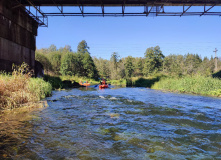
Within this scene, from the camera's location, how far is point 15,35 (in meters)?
16.2

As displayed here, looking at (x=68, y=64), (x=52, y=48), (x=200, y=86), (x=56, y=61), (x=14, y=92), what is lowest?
(x=200, y=86)

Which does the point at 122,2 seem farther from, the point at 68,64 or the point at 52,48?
the point at 52,48

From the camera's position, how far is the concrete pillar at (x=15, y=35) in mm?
14211

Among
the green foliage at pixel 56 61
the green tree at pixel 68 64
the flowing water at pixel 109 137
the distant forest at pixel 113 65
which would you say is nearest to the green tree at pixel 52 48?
the distant forest at pixel 113 65

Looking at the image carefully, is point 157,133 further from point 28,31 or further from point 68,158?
point 28,31

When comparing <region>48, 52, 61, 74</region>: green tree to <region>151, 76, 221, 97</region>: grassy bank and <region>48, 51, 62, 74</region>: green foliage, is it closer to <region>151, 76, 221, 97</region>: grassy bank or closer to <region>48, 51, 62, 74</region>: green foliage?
<region>48, 51, 62, 74</region>: green foliage

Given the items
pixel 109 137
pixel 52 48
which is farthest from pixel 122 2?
pixel 52 48

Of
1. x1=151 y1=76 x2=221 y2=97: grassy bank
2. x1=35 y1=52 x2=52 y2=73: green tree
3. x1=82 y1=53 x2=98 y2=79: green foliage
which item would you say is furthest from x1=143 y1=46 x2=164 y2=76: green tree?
x1=151 y1=76 x2=221 y2=97: grassy bank

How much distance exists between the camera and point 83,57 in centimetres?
6562

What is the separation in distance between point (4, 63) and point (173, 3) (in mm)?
15690

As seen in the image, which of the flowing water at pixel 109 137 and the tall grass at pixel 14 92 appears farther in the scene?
the tall grass at pixel 14 92

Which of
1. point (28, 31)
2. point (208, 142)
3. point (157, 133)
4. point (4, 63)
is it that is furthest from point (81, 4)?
point (208, 142)

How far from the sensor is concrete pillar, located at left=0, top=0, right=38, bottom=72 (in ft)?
46.6

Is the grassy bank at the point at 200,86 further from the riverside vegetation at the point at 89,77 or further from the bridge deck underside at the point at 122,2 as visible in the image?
the bridge deck underside at the point at 122,2
